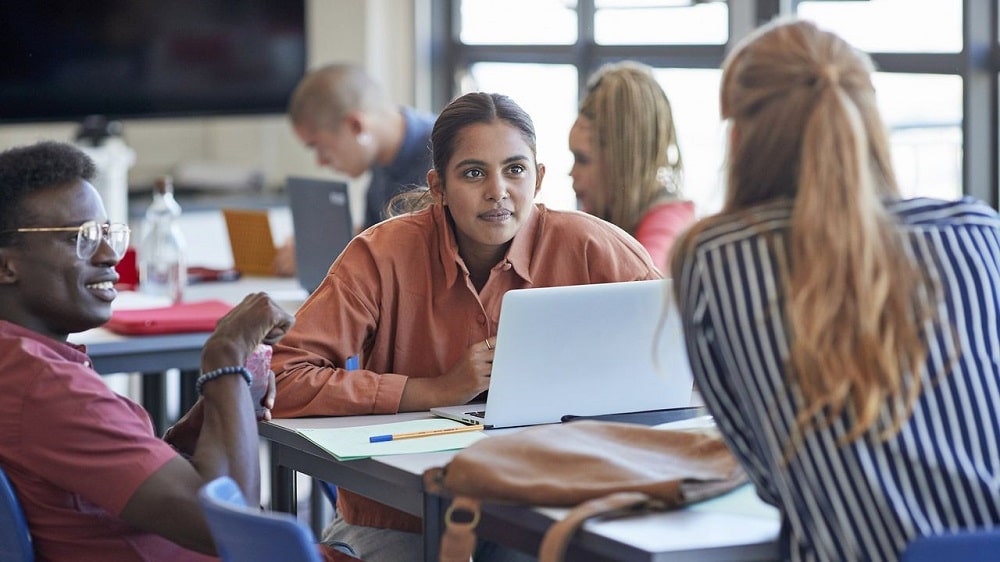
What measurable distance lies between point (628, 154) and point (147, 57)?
2.94m

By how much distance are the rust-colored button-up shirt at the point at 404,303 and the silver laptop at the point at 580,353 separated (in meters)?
0.24

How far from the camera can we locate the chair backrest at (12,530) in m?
1.77

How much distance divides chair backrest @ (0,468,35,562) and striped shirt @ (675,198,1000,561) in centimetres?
89

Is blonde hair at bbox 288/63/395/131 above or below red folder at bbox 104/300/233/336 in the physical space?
above

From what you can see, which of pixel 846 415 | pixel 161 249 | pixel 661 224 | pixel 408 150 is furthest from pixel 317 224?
pixel 846 415

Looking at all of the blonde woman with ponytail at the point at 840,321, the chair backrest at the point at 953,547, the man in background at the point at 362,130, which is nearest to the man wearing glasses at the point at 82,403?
the blonde woman with ponytail at the point at 840,321

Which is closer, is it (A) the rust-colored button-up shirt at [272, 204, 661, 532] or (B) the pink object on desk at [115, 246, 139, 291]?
(A) the rust-colored button-up shirt at [272, 204, 661, 532]

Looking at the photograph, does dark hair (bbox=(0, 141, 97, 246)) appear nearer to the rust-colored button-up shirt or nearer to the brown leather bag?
the rust-colored button-up shirt

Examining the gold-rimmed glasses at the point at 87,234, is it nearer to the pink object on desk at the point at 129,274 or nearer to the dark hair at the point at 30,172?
the dark hair at the point at 30,172

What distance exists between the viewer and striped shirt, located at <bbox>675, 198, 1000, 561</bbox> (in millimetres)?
1450

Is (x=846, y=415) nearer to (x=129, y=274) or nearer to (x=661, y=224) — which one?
(x=661, y=224)

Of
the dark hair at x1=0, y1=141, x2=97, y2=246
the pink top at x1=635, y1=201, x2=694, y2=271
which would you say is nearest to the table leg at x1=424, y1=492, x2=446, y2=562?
the dark hair at x1=0, y1=141, x2=97, y2=246

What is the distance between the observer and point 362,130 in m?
4.32

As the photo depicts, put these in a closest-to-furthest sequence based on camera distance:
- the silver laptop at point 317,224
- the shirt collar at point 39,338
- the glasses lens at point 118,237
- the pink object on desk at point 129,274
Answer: the shirt collar at point 39,338 → the glasses lens at point 118,237 → the silver laptop at point 317,224 → the pink object on desk at point 129,274
